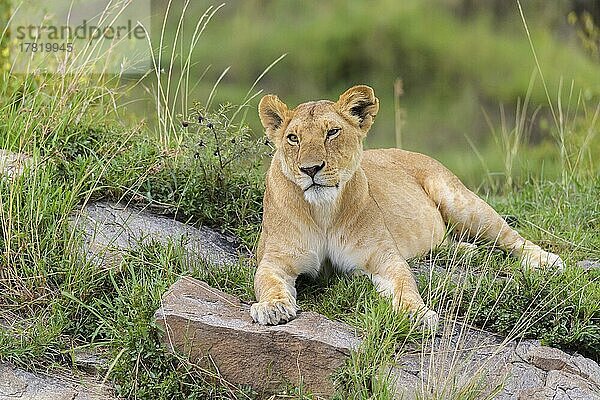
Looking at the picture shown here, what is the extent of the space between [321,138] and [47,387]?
1.42 m

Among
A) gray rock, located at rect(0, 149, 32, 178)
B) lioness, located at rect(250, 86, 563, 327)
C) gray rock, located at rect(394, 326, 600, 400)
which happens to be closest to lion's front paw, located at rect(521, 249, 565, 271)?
lioness, located at rect(250, 86, 563, 327)

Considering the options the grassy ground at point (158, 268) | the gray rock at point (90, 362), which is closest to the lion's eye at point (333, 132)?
the grassy ground at point (158, 268)

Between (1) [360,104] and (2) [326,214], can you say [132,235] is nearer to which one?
(2) [326,214]

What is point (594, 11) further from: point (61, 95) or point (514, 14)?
point (61, 95)

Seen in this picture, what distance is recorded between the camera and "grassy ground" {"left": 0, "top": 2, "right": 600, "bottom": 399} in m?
4.14

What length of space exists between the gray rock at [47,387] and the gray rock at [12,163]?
100cm

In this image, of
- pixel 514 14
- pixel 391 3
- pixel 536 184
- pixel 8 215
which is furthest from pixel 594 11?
pixel 8 215

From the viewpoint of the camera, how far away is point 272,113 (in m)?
4.62

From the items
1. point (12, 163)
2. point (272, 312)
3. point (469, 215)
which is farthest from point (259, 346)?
point (469, 215)

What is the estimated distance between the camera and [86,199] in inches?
191

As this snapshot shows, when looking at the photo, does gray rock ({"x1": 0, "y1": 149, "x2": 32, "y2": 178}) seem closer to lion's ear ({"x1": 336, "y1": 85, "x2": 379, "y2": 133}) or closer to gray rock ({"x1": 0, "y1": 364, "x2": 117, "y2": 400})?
gray rock ({"x1": 0, "y1": 364, "x2": 117, "y2": 400})

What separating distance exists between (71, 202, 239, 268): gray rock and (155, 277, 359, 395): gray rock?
0.71 metres

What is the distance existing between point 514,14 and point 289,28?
2.67 metres

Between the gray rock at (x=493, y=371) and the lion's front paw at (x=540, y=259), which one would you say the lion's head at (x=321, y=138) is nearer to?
the gray rock at (x=493, y=371)
